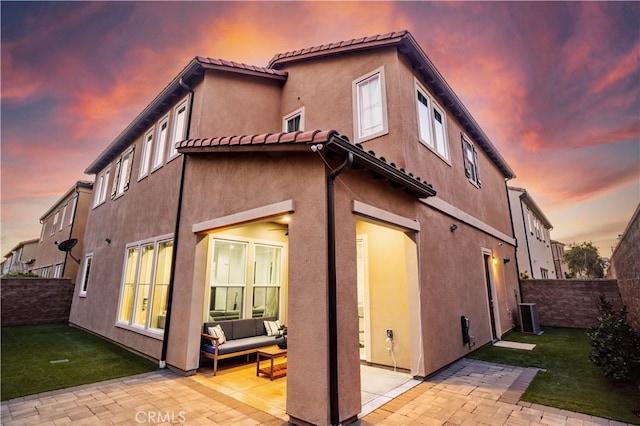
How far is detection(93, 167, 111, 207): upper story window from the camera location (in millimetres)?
13085

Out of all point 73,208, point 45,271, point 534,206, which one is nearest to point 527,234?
point 534,206

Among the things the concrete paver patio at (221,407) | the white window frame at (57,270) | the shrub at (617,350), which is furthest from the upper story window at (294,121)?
the white window frame at (57,270)

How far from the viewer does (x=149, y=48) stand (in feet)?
35.1

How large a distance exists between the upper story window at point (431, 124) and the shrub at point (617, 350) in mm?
5199

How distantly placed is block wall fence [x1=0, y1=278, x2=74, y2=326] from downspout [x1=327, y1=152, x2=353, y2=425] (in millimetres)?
16728

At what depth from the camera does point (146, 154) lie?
10031 millimetres

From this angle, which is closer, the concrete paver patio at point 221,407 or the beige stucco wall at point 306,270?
the beige stucco wall at point 306,270

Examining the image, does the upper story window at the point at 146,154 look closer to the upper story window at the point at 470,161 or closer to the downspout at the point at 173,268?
the downspout at the point at 173,268

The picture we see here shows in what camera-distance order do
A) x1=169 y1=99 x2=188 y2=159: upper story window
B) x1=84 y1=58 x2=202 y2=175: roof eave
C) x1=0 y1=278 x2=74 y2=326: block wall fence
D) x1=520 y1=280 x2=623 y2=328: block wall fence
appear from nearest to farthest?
x1=84 y1=58 x2=202 y2=175: roof eave < x1=169 y1=99 x2=188 y2=159: upper story window < x1=520 y1=280 x2=623 y2=328: block wall fence < x1=0 y1=278 x2=74 y2=326: block wall fence

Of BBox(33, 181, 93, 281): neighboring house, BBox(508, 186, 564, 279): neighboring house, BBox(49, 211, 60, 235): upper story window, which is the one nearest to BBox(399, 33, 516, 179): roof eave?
BBox(508, 186, 564, 279): neighboring house

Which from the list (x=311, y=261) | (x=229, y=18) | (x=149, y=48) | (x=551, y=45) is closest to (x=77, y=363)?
(x=311, y=261)

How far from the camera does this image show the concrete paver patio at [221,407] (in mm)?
3949

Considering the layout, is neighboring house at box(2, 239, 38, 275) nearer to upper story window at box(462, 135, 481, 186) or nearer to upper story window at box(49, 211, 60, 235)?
upper story window at box(49, 211, 60, 235)

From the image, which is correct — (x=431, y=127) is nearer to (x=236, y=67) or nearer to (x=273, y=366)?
(x=236, y=67)
